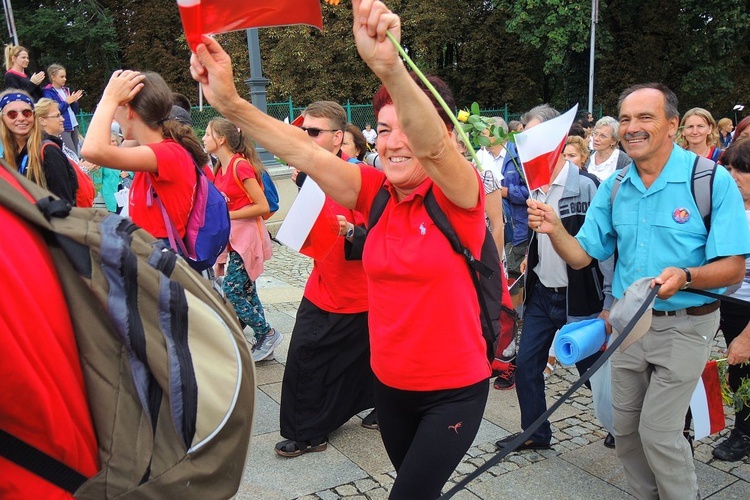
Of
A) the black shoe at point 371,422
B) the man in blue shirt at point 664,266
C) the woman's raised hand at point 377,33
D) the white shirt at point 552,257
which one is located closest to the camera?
the woman's raised hand at point 377,33

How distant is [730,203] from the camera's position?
278cm

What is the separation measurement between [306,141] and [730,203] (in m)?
1.83

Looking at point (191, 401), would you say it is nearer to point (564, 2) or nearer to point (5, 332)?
point (5, 332)

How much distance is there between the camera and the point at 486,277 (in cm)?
234

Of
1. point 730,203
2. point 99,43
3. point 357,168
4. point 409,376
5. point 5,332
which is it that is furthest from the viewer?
point 99,43

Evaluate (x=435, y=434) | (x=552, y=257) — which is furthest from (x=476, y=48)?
(x=435, y=434)

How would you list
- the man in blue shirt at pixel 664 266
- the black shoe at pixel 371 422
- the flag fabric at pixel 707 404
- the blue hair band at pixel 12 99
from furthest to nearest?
the blue hair band at pixel 12 99
the black shoe at pixel 371 422
the flag fabric at pixel 707 404
the man in blue shirt at pixel 664 266

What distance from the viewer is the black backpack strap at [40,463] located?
111cm

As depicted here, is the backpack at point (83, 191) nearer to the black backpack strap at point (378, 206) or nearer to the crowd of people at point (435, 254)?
the crowd of people at point (435, 254)

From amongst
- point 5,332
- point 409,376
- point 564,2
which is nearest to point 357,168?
point 409,376

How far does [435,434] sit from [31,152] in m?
4.13

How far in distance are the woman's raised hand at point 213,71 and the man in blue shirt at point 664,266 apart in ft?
4.88

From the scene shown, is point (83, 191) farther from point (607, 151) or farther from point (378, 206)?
point (607, 151)

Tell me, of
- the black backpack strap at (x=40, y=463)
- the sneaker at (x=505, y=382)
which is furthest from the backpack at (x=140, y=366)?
the sneaker at (x=505, y=382)
